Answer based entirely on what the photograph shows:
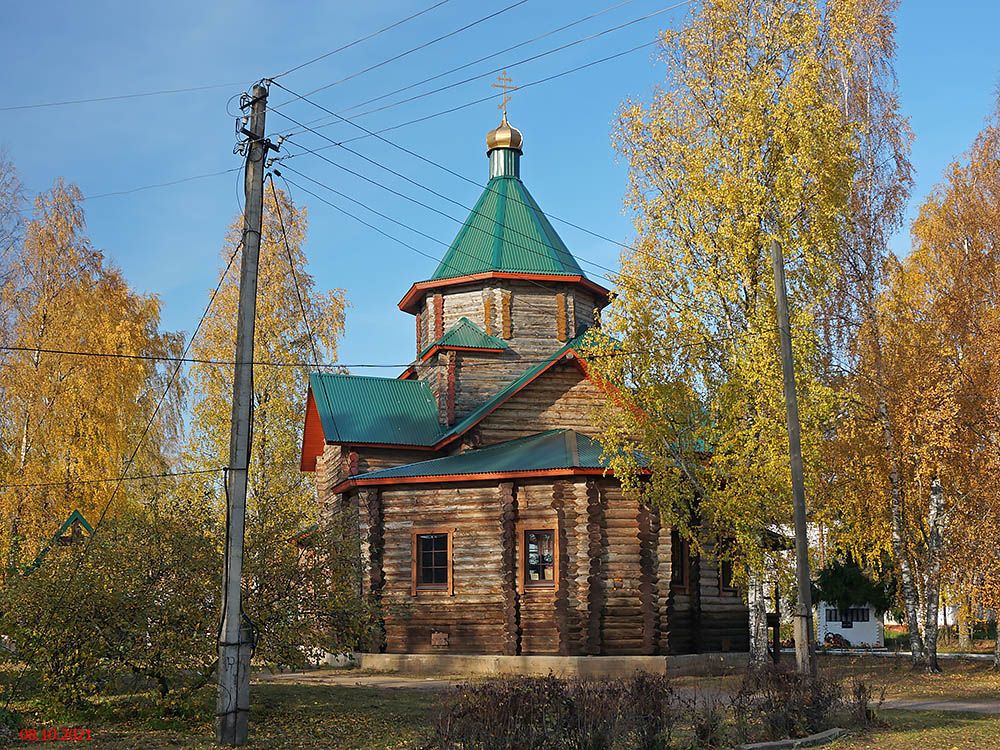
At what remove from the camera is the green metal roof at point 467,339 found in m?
27.4

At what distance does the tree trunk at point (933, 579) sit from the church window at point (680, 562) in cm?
549

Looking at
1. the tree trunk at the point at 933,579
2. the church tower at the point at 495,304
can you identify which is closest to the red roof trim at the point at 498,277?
the church tower at the point at 495,304

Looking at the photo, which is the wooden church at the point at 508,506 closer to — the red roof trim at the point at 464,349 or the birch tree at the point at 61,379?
the red roof trim at the point at 464,349

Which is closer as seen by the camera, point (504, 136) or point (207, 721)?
point (207, 721)

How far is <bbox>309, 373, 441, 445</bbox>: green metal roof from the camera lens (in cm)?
2647

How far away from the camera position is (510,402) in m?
25.8

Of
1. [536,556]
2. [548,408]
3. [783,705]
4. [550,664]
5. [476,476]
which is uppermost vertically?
[548,408]

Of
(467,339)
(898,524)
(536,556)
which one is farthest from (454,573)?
(898,524)

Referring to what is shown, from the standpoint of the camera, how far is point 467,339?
27.7m

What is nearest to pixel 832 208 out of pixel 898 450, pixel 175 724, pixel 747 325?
pixel 747 325

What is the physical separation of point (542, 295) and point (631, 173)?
8.11 m

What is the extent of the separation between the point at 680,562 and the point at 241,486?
13.8 m

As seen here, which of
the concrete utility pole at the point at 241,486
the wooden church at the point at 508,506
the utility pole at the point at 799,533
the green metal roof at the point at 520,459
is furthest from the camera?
the green metal roof at the point at 520,459
